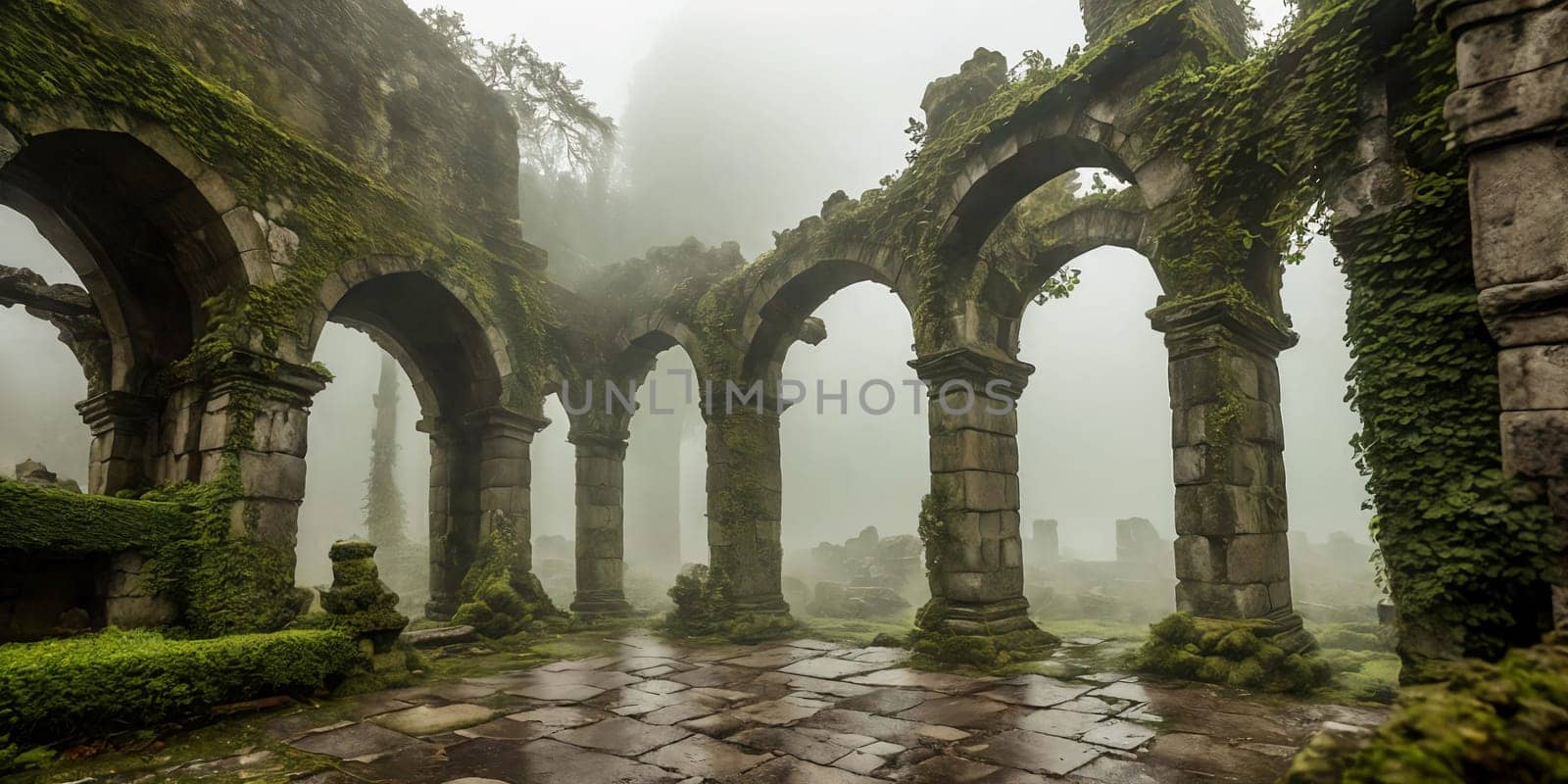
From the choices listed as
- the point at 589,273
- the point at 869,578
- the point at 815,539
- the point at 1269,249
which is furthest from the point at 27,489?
the point at 815,539

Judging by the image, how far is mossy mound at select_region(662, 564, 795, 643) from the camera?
385 inches

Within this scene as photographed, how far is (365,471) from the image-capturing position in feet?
129

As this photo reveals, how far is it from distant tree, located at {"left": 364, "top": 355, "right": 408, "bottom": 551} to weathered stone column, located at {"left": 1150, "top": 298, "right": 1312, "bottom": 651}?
22498mm

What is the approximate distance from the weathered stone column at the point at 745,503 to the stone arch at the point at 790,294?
0.69 metres

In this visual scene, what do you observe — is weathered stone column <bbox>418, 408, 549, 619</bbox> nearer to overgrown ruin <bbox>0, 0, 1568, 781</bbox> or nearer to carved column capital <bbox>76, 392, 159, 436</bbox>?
overgrown ruin <bbox>0, 0, 1568, 781</bbox>

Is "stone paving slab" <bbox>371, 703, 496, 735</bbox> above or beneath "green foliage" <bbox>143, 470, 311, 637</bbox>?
beneath

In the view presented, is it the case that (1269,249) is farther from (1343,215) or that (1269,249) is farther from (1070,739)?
(1070,739)

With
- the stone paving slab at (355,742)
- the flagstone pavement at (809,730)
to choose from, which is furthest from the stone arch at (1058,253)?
the stone paving slab at (355,742)

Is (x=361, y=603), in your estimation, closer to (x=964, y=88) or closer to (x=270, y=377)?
(x=270, y=377)

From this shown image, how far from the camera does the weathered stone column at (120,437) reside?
336 inches

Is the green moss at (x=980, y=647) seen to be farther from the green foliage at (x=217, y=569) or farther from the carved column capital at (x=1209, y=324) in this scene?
the green foliage at (x=217, y=569)

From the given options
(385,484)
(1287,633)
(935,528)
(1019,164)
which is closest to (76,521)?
(935,528)

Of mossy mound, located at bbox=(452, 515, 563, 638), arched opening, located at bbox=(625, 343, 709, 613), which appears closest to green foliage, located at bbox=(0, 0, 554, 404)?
mossy mound, located at bbox=(452, 515, 563, 638)

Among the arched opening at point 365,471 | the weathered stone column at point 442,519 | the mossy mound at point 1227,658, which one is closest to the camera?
the mossy mound at point 1227,658
